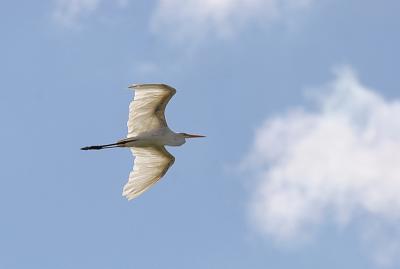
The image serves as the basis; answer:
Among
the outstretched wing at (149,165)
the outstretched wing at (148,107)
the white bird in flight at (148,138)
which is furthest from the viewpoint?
the outstretched wing at (149,165)

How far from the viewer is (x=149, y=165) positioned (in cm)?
4075

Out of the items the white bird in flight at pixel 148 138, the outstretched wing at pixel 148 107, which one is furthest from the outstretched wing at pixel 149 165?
the outstretched wing at pixel 148 107

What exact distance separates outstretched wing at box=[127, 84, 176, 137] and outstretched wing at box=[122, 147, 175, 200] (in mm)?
1421

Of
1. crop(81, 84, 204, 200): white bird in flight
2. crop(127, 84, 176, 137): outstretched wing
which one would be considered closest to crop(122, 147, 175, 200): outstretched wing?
crop(81, 84, 204, 200): white bird in flight

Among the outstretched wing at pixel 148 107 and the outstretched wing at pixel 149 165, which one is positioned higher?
the outstretched wing at pixel 148 107

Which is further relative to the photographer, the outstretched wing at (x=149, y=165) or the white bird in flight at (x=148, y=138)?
the outstretched wing at (x=149, y=165)

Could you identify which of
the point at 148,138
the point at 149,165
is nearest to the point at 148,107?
the point at 148,138

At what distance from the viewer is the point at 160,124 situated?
1556 inches

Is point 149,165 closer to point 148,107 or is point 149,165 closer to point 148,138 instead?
point 148,138

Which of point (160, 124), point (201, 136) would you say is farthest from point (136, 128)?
point (201, 136)

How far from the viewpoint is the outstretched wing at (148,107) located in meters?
37.8

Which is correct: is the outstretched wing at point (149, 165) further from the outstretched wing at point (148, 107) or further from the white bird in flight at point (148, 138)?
the outstretched wing at point (148, 107)

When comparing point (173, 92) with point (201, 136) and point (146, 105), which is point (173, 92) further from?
point (201, 136)

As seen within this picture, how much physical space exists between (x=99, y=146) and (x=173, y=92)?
13.4 ft
